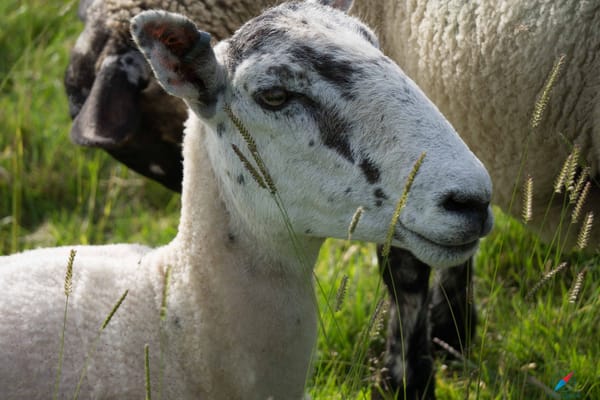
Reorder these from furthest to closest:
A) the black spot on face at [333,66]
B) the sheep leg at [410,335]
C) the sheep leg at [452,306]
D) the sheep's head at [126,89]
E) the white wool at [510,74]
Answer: the sheep leg at [452,306]
the sheep's head at [126,89]
the sheep leg at [410,335]
the white wool at [510,74]
the black spot on face at [333,66]

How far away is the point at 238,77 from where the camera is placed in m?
2.76

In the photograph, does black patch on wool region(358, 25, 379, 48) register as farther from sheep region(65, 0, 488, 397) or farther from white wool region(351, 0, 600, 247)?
sheep region(65, 0, 488, 397)

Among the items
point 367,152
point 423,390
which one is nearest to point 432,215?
point 367,152

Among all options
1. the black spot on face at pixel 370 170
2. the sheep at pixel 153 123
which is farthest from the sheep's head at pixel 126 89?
the black spot on face at pixel 370 170

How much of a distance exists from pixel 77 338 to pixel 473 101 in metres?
1.81

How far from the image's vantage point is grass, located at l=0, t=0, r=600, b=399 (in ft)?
12.2

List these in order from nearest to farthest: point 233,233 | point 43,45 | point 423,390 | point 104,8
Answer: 1. point 233,233
2. point 423,390
3. point 104,8
4. point 43,45

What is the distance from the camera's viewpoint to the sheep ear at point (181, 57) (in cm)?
260

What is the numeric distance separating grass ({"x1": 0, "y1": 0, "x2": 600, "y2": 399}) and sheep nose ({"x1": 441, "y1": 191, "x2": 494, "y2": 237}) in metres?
0.38

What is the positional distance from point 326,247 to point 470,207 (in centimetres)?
268

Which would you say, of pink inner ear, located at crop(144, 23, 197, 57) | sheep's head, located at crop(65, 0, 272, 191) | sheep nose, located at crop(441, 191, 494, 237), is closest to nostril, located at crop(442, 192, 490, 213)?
sheep nose, located at crop(441, 191, 494, 237)

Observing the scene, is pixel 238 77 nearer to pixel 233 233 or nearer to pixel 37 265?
pixel 233 233

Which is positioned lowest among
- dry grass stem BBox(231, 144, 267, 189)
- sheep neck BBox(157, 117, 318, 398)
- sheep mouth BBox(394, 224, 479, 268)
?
sheep neck BBox(157, 117, 318, 398)

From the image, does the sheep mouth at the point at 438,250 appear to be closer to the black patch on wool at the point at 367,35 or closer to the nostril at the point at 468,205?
the nostril at the point at 468,205
